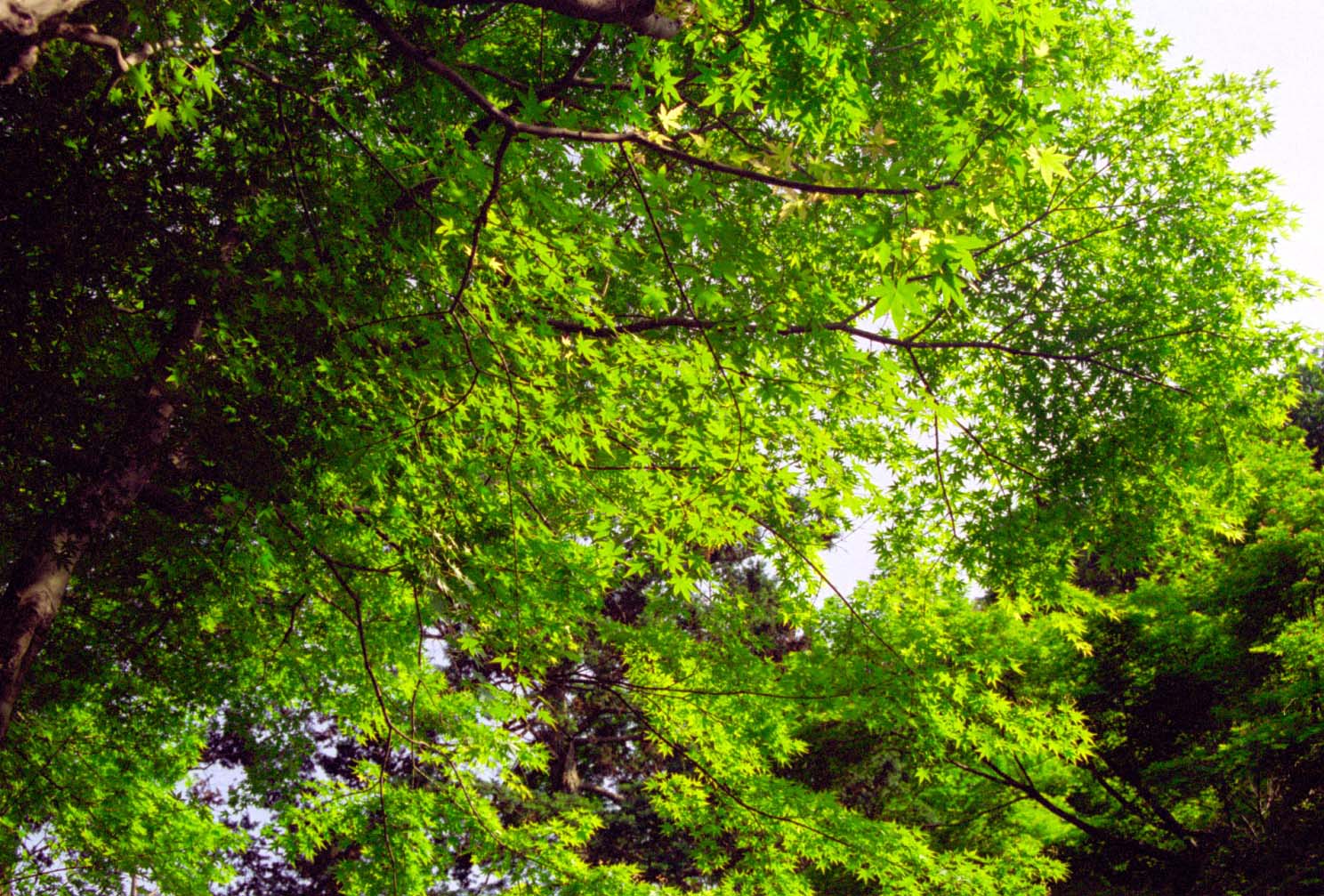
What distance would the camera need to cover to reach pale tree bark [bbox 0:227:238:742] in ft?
15.1

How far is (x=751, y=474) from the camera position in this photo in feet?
16.4

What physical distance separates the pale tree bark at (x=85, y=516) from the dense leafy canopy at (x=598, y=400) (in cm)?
4

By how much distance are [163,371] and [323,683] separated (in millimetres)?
4188

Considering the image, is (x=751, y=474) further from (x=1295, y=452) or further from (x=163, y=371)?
(x=1295, y=452)

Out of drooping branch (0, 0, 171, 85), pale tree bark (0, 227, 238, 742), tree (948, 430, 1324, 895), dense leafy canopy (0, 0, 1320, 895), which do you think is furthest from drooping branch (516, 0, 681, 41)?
tree (948, 430, 1324, 895)

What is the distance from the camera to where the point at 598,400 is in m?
4.81

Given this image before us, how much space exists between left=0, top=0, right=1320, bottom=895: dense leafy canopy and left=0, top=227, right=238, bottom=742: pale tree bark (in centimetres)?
4

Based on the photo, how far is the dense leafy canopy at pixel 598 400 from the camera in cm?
331

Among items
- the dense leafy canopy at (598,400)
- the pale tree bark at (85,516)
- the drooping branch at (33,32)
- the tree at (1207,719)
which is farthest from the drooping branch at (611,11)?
the tree at (1207,719)

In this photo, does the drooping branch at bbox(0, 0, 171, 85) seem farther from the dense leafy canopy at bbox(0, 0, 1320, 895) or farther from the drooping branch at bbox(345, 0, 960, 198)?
the drooping branch at bbox(345, 0, 960, 198)

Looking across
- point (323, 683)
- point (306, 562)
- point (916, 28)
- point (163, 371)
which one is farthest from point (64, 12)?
point (323, 683)

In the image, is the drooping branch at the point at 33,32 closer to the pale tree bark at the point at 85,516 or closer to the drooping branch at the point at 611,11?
the drooping branch at the point at 611,11

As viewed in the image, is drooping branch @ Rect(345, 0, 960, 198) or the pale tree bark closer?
drooping branch @ Rect(345, 0, 960, 198)

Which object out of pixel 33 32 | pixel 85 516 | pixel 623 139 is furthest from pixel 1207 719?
pixel 33 32
